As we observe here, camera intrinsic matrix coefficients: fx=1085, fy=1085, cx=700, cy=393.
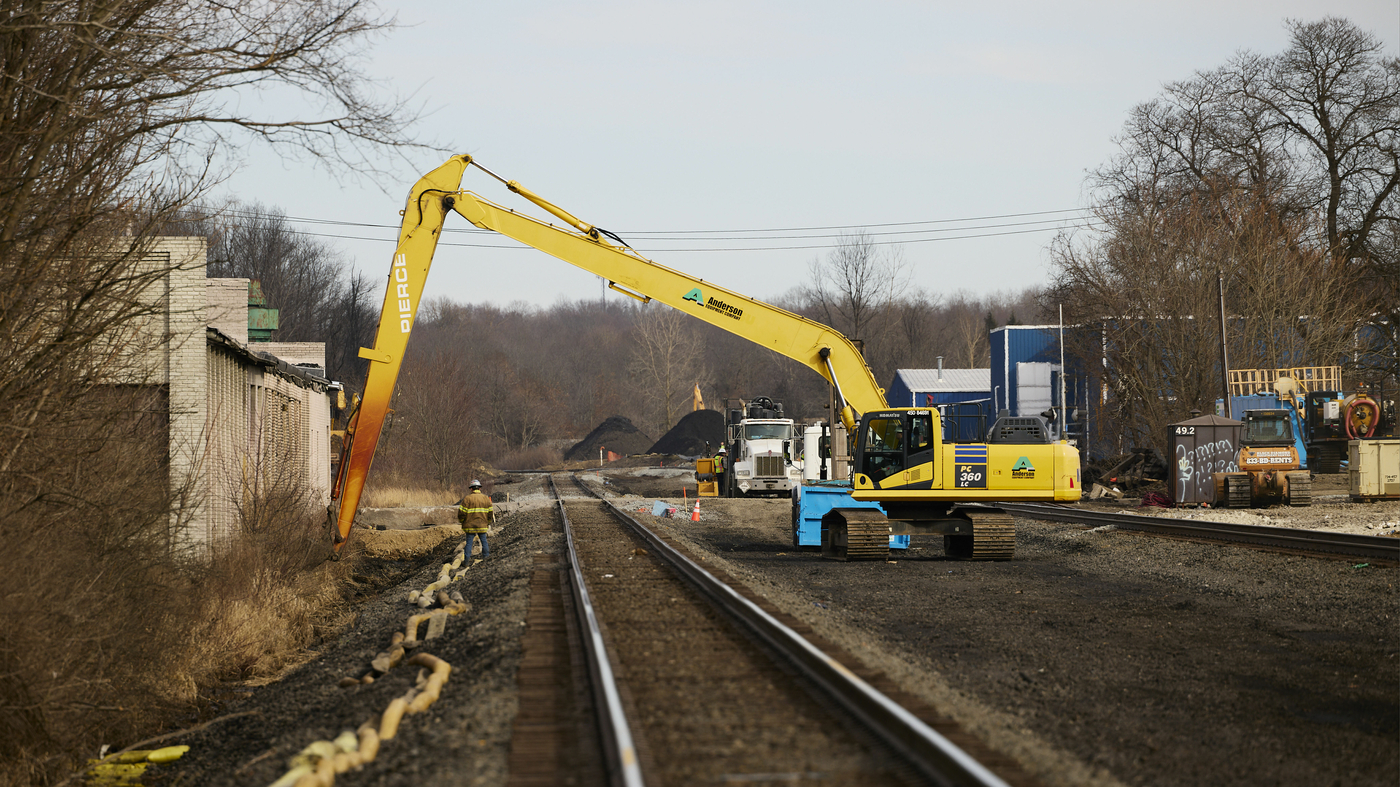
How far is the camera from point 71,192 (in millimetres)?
9102

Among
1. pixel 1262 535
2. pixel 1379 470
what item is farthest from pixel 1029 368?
pixel 1262 535

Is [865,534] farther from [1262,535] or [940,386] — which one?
[940,386]

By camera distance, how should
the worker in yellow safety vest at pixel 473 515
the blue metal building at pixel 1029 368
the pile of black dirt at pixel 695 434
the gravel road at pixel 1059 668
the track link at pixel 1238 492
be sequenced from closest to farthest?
the gravel road at pixel 1059 668 → the worker in yellow safety vest at pixel 473 515 → the track link at pixel 1238 492 → the blue metal building at pixel 1029 368 → the pile of black dirt at pixel 695 434

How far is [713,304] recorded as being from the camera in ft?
65.0

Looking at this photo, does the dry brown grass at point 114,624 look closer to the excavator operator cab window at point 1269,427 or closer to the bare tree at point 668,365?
the excavator operator cab window at point 1269,427

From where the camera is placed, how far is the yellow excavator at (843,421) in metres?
17.8

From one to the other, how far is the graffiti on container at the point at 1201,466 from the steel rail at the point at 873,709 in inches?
759

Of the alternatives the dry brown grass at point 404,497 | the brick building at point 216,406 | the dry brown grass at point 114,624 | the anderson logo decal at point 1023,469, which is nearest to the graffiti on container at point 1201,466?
the anderson logo decal at point 1023,469

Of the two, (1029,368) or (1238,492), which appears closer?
(1238,492)

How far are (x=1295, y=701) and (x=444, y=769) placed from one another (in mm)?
6361

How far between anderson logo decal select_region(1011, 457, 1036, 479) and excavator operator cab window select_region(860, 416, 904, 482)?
1.84 metres

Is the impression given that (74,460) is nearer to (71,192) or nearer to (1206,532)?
(71,192)

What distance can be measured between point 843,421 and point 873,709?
13047mm

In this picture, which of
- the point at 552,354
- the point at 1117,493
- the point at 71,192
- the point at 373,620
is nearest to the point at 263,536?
the point at 373,620
